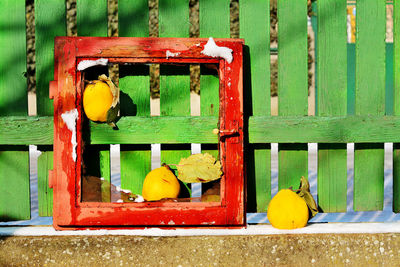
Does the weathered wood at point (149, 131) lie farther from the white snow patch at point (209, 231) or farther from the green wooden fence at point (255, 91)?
the white snow patch at point (209, 231)

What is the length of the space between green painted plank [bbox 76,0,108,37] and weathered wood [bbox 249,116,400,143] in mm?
888

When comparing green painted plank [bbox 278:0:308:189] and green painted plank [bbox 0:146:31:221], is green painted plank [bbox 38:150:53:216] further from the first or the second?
green painted plank [bbox 278:0:308:189]

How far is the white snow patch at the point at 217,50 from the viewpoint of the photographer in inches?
74.6

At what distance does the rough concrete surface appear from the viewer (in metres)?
1.78

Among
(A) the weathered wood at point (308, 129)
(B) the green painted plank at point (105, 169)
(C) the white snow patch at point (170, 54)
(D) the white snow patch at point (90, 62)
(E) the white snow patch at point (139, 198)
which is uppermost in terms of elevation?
(C) the white snow patch at point (170, 54)

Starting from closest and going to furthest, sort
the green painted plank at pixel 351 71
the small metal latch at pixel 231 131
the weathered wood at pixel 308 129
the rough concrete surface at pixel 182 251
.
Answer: the rough concrete surface at pixel 182 251 → the small metal latch at pixel 231 131 → the weathered wood at pixel 308 129 → the green painted plank at pixel 351 71

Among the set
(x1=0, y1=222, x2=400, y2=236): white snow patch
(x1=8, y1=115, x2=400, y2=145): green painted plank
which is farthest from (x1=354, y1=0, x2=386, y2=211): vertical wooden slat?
(x1=0, y1=222, x2=400, y2=236): white snow patch

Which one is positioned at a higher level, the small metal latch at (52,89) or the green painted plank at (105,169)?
the small metal latch at (52,89)

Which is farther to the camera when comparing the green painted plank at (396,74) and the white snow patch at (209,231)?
the green painted plank at (396,74)

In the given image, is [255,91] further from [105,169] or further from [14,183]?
[14,183]

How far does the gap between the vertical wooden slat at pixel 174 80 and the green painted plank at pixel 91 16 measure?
0.29 metres

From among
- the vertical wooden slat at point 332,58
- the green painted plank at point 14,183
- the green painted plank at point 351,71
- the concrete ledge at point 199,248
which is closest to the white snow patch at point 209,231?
the concrete ledge at point 199,248

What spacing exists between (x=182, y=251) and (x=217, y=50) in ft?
3.07

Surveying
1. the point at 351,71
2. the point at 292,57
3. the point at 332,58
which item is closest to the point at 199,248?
the point at 292,57
